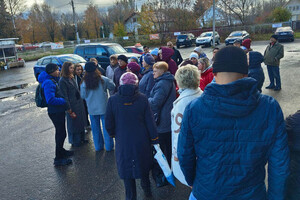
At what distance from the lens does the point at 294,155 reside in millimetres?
1733

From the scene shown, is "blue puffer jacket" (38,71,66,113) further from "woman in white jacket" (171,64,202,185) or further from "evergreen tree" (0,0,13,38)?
"evergreen tree" (0,0,13,38)

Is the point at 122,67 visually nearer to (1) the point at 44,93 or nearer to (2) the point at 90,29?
(1) the point at 44,93

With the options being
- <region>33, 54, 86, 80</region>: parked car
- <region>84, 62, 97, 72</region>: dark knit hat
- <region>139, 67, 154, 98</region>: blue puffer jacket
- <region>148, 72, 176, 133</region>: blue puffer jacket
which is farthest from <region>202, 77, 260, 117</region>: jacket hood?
<region>33, 54, 86, 80</region>: parked car

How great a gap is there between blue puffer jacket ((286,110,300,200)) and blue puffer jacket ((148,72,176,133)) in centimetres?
194

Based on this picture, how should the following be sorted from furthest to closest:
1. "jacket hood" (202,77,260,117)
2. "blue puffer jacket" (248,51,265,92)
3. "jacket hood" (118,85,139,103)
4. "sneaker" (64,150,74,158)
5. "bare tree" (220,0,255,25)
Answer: "bare tree" (220,0,255,25), "blue puffer jacket" (248,51,265,92), "sneaker" (64,150,74,158), "jacket hood" (118,85,139,103), "jacket hood" (202,77,260,117)

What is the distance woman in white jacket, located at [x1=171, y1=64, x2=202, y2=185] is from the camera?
2812 mm

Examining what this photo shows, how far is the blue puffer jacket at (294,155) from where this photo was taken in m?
1.69

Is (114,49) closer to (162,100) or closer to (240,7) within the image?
(162,100)

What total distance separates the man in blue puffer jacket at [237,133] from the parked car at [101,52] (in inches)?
464

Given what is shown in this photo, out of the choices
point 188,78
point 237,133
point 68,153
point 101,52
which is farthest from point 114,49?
point 237,133

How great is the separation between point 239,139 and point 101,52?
1274 cm

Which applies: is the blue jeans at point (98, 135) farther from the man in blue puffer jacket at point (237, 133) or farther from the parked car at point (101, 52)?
the parked car at point (101, 52)

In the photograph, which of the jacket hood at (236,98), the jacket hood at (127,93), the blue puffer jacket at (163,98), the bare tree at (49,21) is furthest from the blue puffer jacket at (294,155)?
the bare tree at (49,21)

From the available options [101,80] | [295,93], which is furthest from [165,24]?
[101,80]
